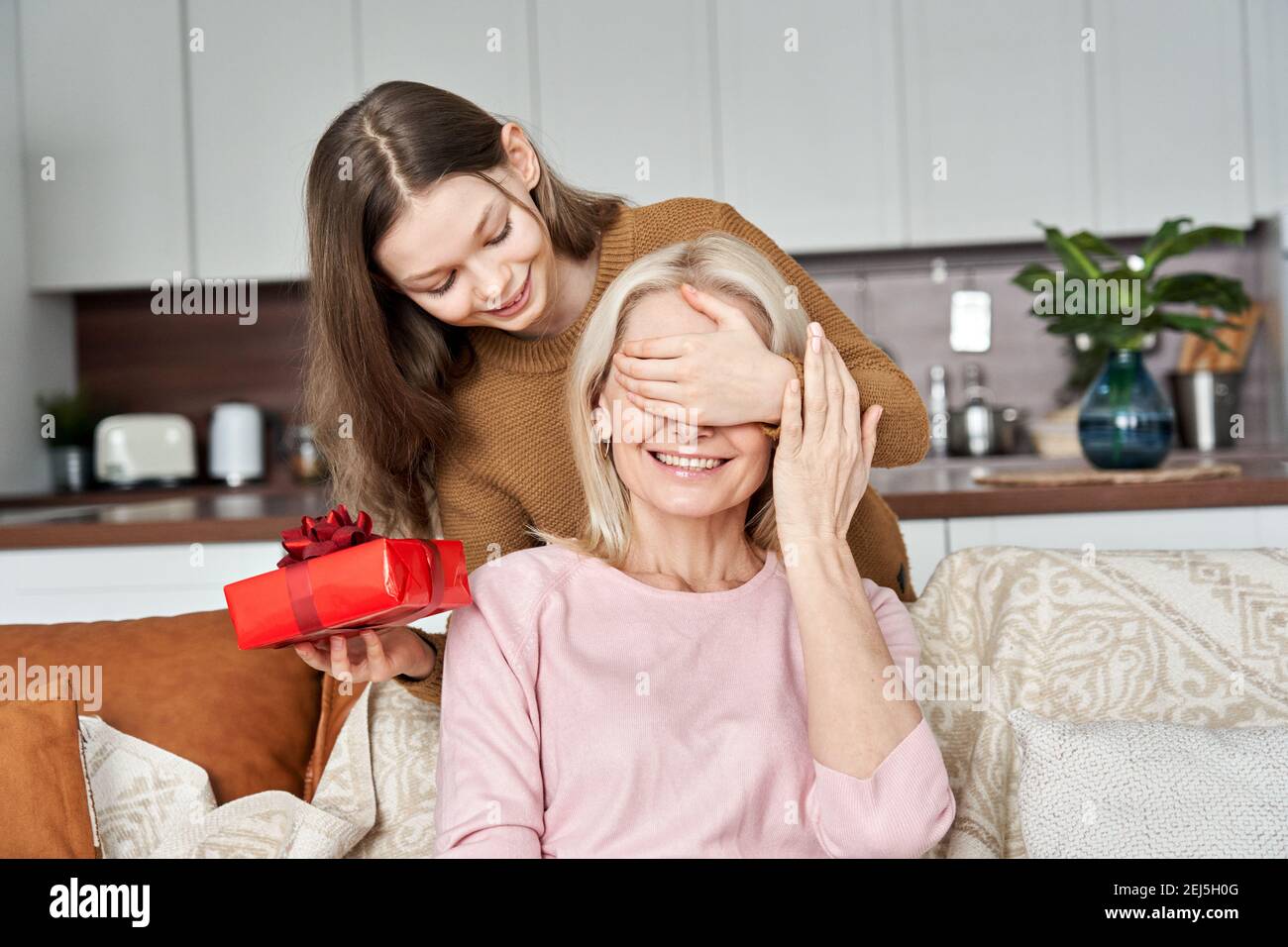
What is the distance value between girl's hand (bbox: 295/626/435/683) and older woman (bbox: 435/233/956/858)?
0.21 ft

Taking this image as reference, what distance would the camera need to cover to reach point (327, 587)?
1.04m

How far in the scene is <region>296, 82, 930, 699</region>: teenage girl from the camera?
1207mm

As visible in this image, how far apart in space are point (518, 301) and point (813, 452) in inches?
16.9

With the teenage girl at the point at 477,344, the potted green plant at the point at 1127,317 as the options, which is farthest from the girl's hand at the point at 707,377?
the potted green plant at the point at 1127,317

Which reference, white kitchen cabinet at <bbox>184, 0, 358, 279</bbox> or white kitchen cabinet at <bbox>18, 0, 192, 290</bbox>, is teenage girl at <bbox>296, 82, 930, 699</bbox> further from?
white kitchen cabinet at <bbox>18, 0, 192, 290</bbox>

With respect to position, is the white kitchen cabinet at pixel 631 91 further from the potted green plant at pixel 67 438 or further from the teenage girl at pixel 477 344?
the teenage girl at pixel 477 344

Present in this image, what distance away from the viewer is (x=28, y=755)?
4.46ft

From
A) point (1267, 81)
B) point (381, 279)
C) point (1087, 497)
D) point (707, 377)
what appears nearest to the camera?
point (707, 377)

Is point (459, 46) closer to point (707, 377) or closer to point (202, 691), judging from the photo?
point (202, 691)

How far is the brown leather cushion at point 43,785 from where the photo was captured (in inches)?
52.8

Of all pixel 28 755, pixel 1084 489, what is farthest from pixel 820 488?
pixel 1084 489

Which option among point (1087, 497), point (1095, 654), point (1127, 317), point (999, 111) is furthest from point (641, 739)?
point (999, 111)

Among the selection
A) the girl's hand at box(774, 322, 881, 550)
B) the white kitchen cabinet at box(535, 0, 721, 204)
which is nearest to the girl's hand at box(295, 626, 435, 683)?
the girl's hand at box(774, 322, 881, 550)
